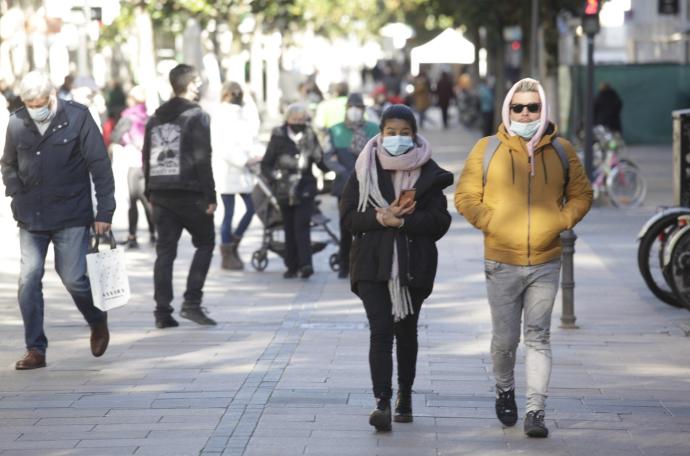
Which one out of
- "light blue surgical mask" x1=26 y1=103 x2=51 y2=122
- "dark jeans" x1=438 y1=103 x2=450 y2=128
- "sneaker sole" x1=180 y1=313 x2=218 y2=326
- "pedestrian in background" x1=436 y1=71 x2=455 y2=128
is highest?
"light blue surgical mask" x1=26 y1=103 x2=51 y2=122

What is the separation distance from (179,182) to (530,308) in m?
4.06

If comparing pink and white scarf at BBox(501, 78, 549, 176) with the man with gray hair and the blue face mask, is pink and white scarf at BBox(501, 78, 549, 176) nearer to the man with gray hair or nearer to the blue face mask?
the blue face mask

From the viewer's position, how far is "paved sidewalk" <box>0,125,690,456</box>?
7398 millimetres

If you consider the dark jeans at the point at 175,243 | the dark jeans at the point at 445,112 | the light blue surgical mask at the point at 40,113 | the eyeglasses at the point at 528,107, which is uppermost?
the eyeglasses at the point at 528,107

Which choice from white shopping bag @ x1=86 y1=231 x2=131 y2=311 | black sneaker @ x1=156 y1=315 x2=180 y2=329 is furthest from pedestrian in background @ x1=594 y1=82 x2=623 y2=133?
white shopping bag @ x1=86 y1=231 x2=131 y2=311

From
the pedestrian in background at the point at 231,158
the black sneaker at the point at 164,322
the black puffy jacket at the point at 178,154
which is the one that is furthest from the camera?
the pedestrian in background at the point at 231,158

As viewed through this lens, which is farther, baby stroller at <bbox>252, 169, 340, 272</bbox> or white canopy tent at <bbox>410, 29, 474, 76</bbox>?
white canopy tent at <bbox>410, 29, 474, 76</bbox>

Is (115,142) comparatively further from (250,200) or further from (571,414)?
(571,414)

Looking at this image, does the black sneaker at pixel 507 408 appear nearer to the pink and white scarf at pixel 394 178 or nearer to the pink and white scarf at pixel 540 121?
the pink and white scarf at pixel 394 178

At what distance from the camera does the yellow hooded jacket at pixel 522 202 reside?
7391 millimetres

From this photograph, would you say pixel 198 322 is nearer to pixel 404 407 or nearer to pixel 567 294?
pixel 567 294

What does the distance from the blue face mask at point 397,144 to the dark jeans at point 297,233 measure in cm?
654

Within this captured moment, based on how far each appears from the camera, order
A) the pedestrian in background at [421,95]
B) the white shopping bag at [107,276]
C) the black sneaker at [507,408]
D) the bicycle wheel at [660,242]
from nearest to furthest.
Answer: the black sneaker at [507,408] < the white shopping bag at [107,276] < the bicycle wheel at [660,242] < the pedestrian in background at [421,95]

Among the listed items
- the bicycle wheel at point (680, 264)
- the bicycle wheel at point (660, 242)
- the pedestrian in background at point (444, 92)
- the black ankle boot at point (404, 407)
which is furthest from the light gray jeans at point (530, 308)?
the pedestrian in background at point (444, 92)
